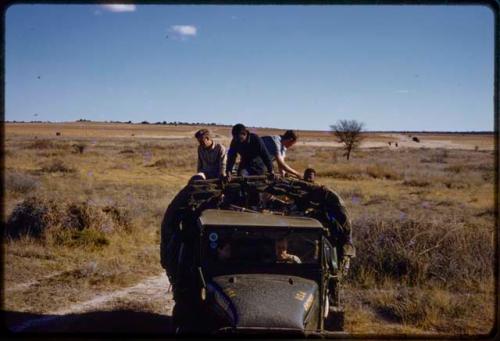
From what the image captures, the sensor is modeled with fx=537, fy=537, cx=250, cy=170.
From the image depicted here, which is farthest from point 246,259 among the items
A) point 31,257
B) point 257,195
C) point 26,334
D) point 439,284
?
point 31,257

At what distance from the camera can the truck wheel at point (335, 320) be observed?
21.5 ft

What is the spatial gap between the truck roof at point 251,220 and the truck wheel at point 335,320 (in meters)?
1.18

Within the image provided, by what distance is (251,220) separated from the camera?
612 cm

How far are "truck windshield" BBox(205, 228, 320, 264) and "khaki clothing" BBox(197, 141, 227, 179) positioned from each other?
2.54 metres

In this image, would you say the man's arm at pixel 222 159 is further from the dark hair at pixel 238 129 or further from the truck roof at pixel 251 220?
the truck roof at pixel 251 220

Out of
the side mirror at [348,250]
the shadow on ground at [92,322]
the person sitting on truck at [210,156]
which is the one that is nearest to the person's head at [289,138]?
the person sitting on truck at [210,156]

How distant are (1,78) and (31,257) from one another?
605cm

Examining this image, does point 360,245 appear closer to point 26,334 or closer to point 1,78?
point 26,334

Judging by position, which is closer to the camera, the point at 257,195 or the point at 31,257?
the point at 257,195

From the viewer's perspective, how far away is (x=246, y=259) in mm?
5973

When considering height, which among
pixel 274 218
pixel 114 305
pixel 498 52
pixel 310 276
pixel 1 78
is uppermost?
pixel 498 52

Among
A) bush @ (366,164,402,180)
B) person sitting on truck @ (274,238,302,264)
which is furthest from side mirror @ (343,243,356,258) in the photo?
bush @ (366,164,402,180)

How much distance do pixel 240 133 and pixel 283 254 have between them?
243 centimetres

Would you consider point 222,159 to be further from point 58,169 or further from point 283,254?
point 58,169
